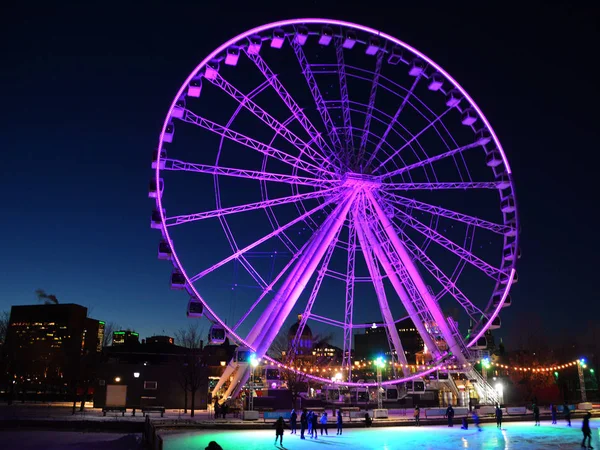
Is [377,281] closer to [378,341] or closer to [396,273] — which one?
[396,273]

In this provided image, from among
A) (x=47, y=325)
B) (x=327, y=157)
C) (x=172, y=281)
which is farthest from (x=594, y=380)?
(x=47, y=325)

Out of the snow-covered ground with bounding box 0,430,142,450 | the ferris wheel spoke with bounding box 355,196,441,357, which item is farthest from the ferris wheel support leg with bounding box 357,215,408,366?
the snow-covered ground with bounding box 0,430,142,450

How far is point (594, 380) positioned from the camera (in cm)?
6762

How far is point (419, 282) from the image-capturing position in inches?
1316

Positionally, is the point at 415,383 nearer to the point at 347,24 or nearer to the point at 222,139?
the point at 222,139

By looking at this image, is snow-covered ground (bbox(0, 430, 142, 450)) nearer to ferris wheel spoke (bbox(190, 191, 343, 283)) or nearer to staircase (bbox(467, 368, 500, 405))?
ferris wheel spoke (bbox(190, 191, 343, 283))

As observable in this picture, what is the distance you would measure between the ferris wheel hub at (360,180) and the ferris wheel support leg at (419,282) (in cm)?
91

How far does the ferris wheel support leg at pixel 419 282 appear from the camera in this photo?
31703mm

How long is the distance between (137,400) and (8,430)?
19.4m

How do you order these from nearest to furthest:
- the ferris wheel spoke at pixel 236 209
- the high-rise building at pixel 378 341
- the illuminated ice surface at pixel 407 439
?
the illuminated ice surface at pixel 407 439
the ferris wheel spoke at pixel 236 209
the high-rise building at pixel 378 341

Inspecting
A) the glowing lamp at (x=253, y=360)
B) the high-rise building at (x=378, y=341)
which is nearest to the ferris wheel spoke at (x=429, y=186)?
the glowing lamp at (x=253, y=360)

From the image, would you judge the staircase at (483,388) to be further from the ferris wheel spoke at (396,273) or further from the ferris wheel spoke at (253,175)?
the ferris wheel spoke at (253,175)

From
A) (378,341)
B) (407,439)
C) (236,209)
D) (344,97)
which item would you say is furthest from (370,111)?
(378,341)

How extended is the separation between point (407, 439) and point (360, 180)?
13.4 metres
